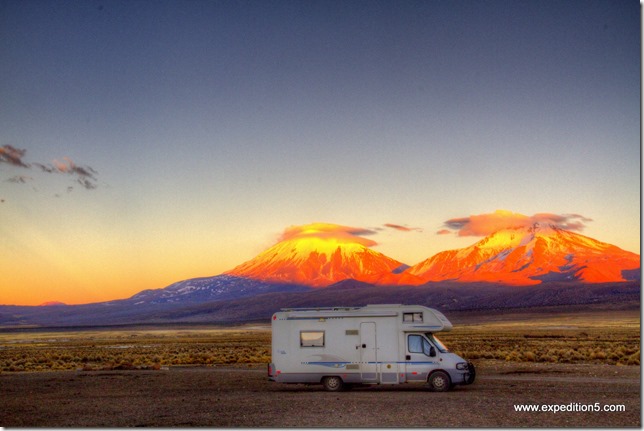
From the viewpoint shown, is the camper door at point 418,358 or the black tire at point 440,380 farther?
the black tire at point 440,380

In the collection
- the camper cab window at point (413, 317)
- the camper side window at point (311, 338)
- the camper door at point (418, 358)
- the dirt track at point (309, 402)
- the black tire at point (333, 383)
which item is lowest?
the dirt track at point (309, 402)

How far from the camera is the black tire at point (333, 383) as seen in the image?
20406 millimetres

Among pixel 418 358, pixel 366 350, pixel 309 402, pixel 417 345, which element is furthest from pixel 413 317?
pixel 309 402

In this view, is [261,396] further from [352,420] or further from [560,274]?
[560,274]

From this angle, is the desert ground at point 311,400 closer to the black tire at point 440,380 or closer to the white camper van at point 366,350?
the black tire at point 440,380

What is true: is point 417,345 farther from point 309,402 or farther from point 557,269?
point 557,269

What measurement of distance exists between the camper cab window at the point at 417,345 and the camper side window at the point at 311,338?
2.44 m

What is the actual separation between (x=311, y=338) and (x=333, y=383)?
1.39 meters

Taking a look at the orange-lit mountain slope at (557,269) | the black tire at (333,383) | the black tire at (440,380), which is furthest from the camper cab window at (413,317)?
the orange-lit mountain slope at (557,269)

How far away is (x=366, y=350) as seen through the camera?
66.2 ft

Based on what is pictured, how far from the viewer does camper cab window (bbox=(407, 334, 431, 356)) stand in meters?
20.1

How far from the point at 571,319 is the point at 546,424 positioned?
88.6 meters

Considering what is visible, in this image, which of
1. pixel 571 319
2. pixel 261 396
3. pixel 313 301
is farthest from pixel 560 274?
pixel 261 396

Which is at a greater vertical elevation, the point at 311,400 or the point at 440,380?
the point at 440,380
